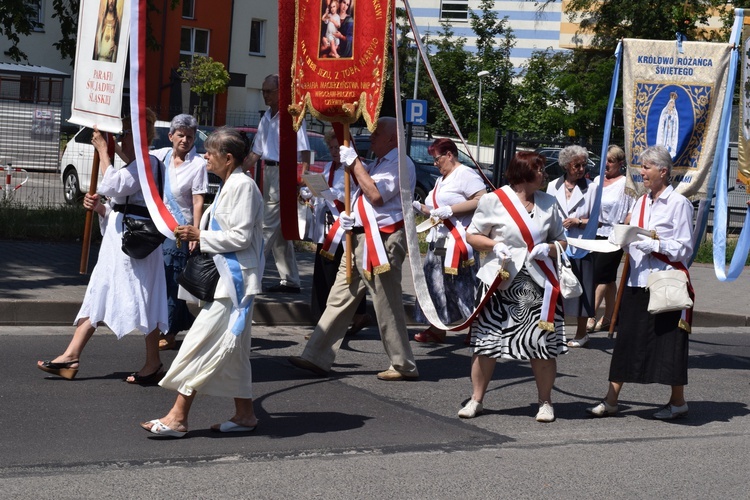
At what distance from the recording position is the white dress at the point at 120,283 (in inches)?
288

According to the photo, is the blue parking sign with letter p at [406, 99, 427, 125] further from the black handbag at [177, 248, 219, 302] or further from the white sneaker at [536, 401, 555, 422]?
the black handbag at [177, 248, 219, 302]

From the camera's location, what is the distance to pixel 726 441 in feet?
22.8

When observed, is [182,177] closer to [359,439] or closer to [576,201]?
[359,439]

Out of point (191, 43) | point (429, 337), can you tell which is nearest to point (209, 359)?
point (429, 337)

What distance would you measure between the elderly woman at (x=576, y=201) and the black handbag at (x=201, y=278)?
4.65 metres

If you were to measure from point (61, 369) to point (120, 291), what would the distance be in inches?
26.4

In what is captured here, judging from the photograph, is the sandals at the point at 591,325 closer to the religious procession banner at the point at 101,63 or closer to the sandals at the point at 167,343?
the sandals at the point at 167,343

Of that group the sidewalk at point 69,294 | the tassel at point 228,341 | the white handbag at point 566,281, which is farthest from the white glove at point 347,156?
the sidewalk at point 69,294

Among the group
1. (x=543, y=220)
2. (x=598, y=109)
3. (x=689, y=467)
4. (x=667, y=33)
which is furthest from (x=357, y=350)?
(x=667, y=33)

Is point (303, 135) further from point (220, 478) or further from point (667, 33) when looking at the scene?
point (667, 33)

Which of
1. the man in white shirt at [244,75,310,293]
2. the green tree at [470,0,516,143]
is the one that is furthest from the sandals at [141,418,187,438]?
the green tree at [470,0,516,143]

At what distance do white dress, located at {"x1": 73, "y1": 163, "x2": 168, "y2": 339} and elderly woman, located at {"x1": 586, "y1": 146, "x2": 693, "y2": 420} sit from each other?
3.05 meters

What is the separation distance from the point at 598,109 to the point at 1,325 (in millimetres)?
24729

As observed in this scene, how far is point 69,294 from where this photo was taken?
10.5 metres
